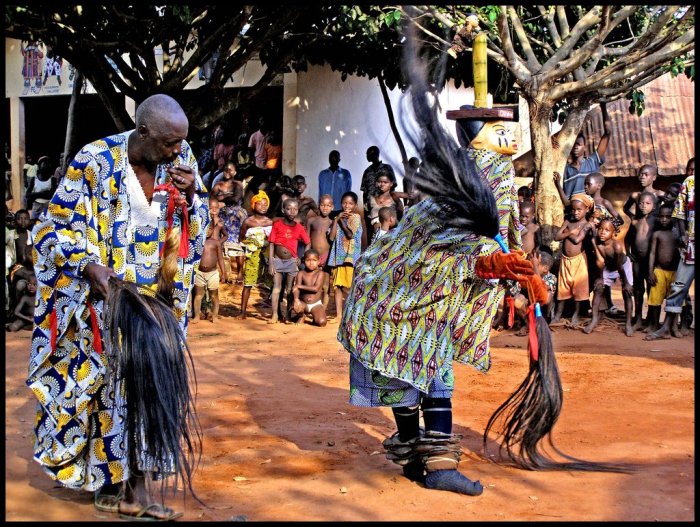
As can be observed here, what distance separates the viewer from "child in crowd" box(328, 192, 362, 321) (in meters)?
10.9

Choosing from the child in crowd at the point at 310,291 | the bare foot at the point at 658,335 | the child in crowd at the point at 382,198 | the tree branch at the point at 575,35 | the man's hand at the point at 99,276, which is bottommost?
the bare foot at the point at 658,335

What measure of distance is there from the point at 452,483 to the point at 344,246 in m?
6.54

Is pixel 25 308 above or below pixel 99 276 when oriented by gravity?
below

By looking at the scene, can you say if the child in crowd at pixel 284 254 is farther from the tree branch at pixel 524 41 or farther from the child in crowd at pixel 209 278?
the tree branch at pixel 524 41

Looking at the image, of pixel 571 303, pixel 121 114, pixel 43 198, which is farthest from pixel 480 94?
pixel 43 198

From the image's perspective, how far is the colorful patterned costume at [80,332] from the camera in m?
4.15

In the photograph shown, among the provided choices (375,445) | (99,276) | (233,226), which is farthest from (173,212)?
(233,226)

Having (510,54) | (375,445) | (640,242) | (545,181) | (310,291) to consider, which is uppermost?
(510,54)

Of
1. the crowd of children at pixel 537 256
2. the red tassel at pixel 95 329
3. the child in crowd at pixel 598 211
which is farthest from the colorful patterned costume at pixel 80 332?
the child in crowd at pixel 598 211

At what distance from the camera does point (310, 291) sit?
10648 millimetres

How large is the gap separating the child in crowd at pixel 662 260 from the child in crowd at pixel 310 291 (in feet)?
11.6

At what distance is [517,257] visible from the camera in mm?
4254

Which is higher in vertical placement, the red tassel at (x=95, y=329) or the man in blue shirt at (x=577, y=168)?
the man in blue shirt at (x=577, y=168)

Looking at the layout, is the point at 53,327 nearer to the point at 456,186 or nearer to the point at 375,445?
the point at 456,186
